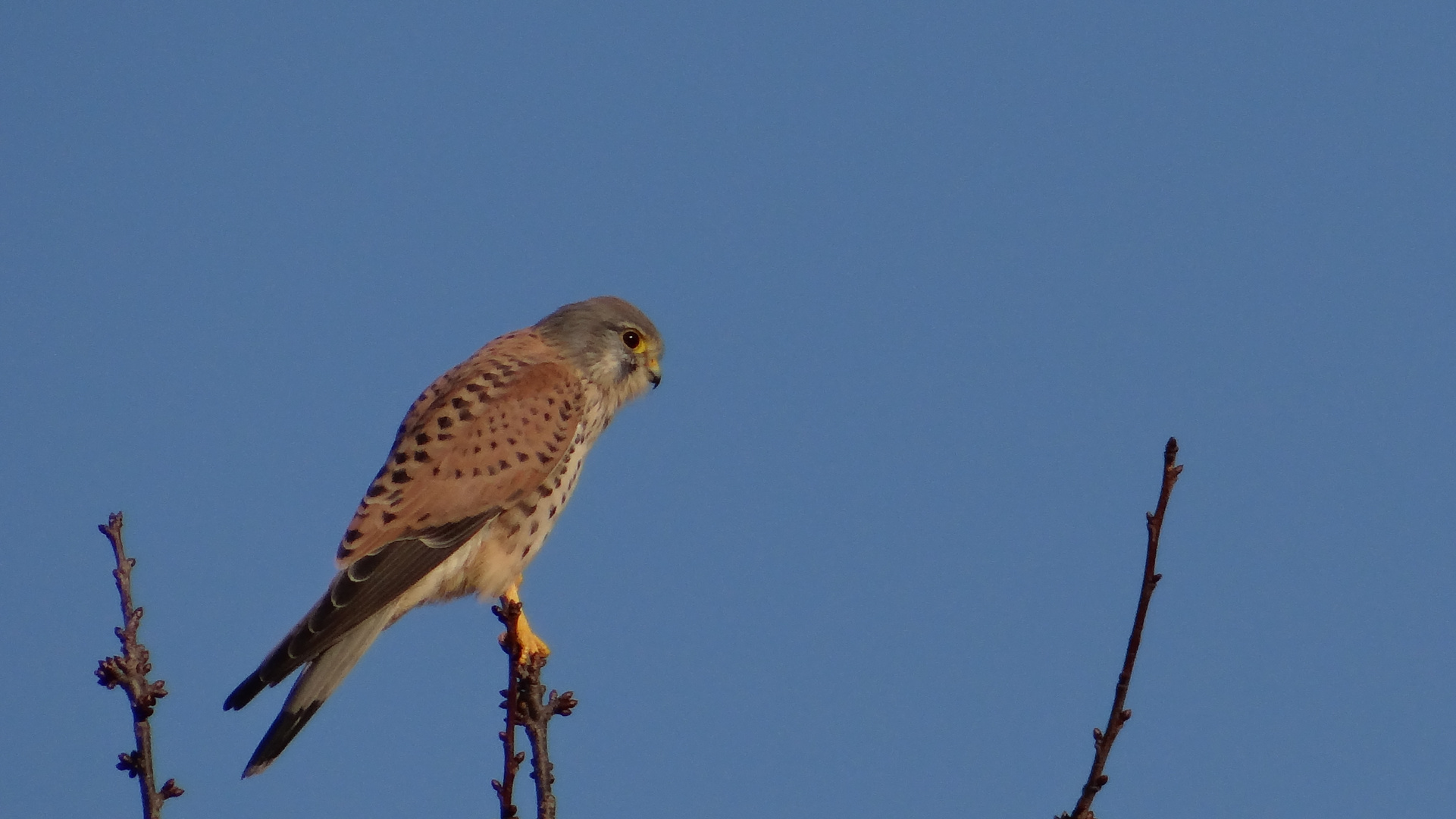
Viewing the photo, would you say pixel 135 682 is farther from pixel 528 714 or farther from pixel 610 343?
pixel 610 343

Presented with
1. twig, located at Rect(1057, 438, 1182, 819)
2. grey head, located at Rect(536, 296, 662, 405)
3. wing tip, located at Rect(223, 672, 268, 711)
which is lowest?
twig, located at Rect(1057, 438, 1182, 819)

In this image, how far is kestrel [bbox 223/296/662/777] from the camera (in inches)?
151

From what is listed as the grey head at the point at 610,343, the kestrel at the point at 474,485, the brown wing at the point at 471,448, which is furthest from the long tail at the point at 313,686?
the grey head at the point at 610,343

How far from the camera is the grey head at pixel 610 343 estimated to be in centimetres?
521

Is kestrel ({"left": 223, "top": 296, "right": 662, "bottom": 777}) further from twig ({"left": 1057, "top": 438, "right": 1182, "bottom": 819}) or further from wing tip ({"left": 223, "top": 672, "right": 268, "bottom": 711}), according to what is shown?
twig ({"left": 1057, "top": 438, "right": 1182, "bottom": 819})

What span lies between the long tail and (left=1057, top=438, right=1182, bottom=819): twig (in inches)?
83.1

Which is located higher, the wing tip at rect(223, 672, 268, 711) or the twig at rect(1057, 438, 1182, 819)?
the wing tip at rect(223, 672, 268, 711)

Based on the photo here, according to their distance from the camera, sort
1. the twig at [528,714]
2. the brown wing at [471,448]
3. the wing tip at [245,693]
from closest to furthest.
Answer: the twig at [528,714] → the wing tip at [245,693] → the brown wing at [471,448]

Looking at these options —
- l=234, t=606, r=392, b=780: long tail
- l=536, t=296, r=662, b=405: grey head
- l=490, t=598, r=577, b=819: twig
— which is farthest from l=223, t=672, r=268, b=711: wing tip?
l=536, t=296, r=662, b=405: grey head

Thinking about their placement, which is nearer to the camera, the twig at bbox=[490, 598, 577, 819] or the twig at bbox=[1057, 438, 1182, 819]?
the twig at bbox=[1057, 438, 1182, 819]

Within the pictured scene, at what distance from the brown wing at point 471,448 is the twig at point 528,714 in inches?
43.6

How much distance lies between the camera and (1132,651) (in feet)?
6.70

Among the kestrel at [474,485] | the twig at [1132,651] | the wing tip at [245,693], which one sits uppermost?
the kestrel at [474,485]

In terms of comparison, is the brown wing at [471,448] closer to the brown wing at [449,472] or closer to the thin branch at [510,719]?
the brown wing at [449,472]
